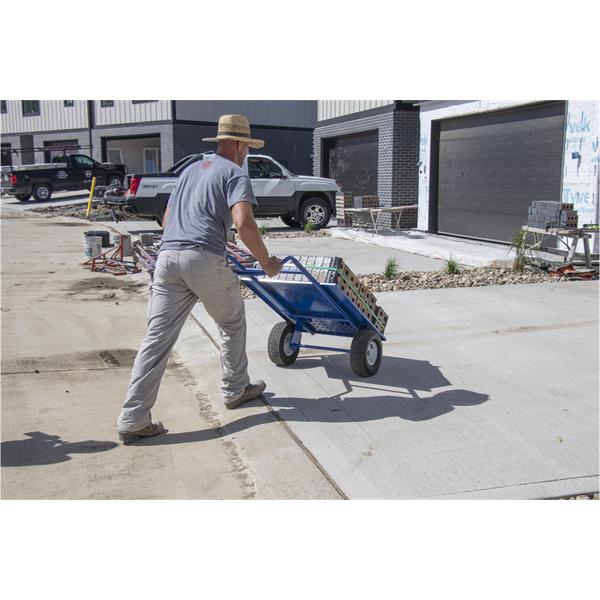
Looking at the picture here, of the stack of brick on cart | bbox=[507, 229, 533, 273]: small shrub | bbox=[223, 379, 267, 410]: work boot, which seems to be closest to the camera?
bbox=[223, 379, 267, 410]: work boot

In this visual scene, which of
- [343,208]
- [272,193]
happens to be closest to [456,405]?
[343,208]

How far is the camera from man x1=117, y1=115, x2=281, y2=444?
4.56m

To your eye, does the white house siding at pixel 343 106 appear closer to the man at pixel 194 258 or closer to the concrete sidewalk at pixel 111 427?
the concrete sidewalk at pixel 111 427

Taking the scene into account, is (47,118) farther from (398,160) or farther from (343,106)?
(398,160)

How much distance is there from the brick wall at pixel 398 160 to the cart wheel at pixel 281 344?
38.9 ft

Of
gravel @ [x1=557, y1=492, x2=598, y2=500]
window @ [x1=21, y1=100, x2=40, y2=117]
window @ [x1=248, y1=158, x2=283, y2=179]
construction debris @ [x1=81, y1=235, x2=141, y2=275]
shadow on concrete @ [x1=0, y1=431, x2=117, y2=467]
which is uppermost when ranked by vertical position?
window @ [x1=21, y1=100, x2=40, y2=117]

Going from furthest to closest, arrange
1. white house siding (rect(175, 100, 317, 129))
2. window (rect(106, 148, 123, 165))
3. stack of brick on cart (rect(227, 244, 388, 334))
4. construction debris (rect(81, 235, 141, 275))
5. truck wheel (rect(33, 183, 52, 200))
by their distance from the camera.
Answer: window (rect(106, 148, 123, 165))
white house siding (rect(175, 100, 317, 129))
truck wheel (rect(33, 183, 52, 200))
construction debris (rect(81, 235, 141, 275))
stack of brick on cart (rect(227, 244, 388, 334))

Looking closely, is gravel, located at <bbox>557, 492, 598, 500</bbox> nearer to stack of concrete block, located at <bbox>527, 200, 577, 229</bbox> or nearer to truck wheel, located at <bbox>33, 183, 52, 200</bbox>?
stack of concrete block, located at <bbox>527, 200, 577, 229</bbox>

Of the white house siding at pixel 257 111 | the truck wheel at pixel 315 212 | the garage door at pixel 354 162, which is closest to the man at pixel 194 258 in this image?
the truck wheel at pixel 315 212

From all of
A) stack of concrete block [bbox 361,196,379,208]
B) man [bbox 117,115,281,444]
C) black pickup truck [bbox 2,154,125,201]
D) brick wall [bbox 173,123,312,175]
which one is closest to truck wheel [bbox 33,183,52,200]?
black pickup truck [bbox 2,154,125,201]

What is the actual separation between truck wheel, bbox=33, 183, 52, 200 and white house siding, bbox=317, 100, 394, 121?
12076 mm

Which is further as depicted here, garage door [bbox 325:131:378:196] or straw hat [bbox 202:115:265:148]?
garage door [bbox 325:131:378:196]

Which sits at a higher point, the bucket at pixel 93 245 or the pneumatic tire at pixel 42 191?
the pneumatic tire at pixel 42 191

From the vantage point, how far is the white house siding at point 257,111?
2905cm
